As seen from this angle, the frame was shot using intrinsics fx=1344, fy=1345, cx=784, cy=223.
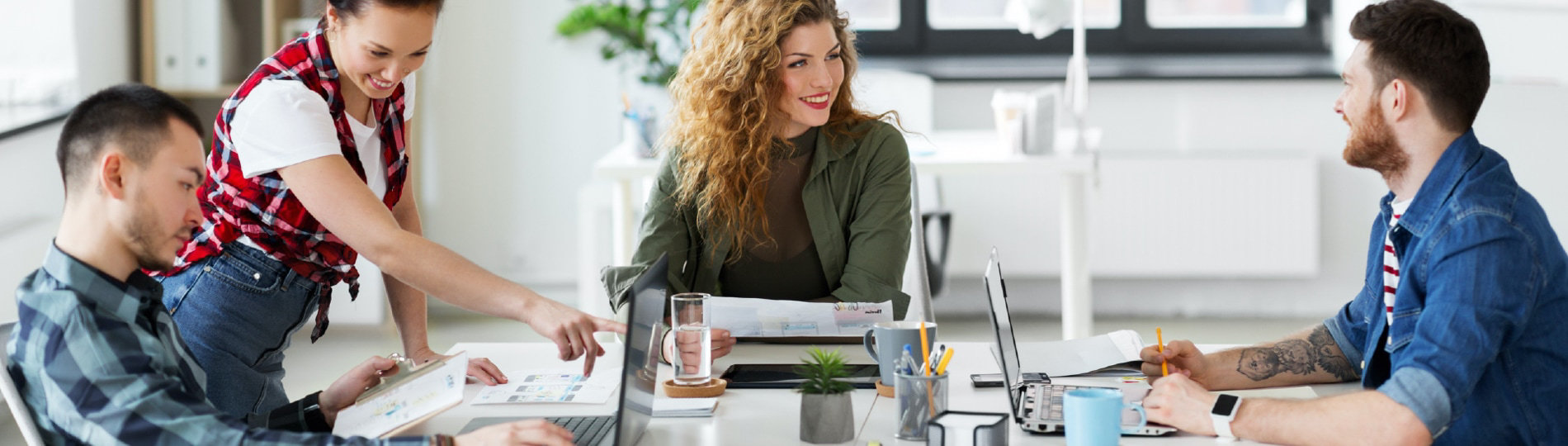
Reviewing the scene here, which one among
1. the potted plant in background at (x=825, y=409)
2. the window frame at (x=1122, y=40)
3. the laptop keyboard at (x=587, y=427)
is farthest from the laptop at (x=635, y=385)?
the window frame at (x=1122, y=40)

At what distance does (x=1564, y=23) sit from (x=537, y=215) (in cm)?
326

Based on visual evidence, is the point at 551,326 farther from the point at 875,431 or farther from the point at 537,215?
the point at 537,215

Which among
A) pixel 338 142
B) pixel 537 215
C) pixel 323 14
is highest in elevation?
pixel 323 14

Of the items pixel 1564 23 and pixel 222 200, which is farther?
pixel 1564 23

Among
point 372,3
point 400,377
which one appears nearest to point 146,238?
point 400,377

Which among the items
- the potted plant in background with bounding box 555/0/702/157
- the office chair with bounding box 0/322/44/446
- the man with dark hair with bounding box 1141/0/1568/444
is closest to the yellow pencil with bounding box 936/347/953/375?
the man with dark hair with bounding box 1141/0/1568/444

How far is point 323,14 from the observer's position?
1.68 m

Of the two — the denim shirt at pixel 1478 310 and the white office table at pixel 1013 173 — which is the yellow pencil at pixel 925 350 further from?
the white office table at pixel 1013 173

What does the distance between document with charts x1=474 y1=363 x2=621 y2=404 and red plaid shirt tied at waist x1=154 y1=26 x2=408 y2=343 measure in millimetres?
270

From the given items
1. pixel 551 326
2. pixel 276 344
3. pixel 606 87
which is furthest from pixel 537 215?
pixel 551 326

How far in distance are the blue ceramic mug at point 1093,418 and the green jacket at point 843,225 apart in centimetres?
77

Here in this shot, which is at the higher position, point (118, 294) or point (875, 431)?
point (118, 294)

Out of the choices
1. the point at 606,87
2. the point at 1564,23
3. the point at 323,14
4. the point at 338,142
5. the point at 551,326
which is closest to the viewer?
the point at 551,326

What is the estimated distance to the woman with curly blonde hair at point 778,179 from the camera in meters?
2.14
